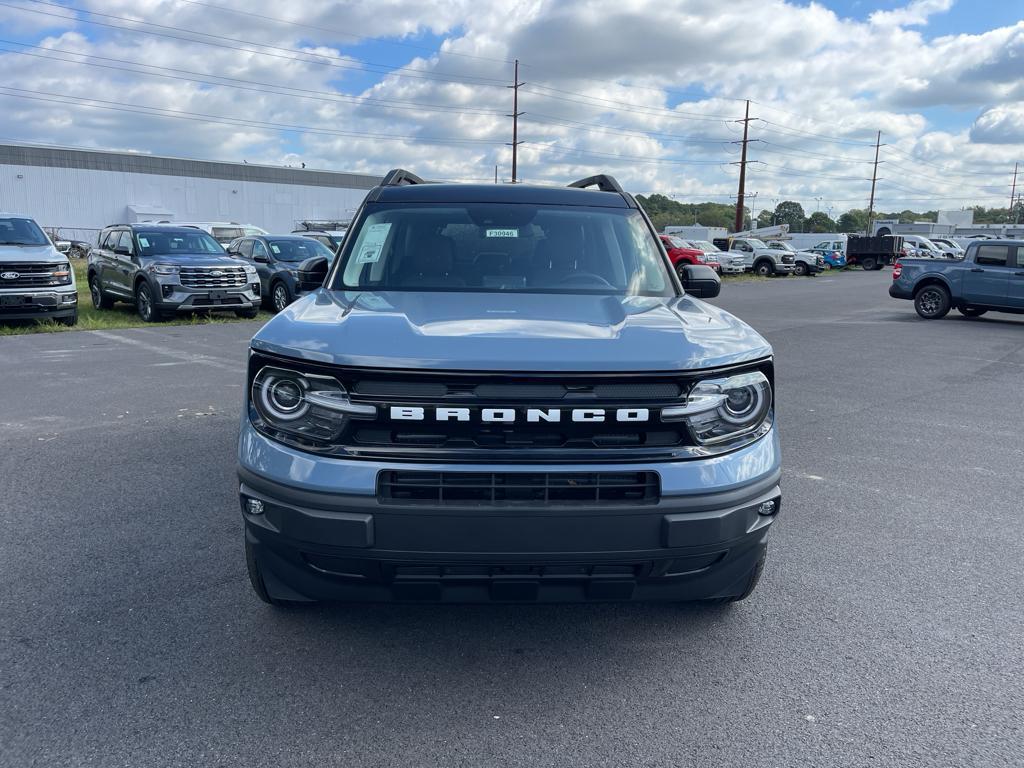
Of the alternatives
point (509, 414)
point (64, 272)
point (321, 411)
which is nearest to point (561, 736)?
point (509, 414)

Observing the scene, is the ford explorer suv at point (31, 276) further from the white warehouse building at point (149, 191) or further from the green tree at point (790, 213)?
the green tree at point (790, 213)

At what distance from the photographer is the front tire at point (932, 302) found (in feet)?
57.0

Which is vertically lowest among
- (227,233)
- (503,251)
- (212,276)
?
(212,276)

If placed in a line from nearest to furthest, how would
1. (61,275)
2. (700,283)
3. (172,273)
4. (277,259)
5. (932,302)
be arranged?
(700,283) < (61,275) < (172,273) < (277,259) < (932,302)

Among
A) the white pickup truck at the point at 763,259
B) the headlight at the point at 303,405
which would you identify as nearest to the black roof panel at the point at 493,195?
the headlight at the point at 303,405

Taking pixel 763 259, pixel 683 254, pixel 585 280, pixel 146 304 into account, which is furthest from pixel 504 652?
pixel 763 259

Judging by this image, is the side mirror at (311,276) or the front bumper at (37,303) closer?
the side mirror at (311,276)

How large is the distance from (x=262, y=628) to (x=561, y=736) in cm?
137

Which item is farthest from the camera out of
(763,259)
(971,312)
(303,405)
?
(763,259)

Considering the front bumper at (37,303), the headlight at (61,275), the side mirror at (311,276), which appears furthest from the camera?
the headlight at (61,275)

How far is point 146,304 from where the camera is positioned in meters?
14.7

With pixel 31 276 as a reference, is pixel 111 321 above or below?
below

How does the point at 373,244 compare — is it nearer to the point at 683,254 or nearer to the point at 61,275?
the point at 61,275

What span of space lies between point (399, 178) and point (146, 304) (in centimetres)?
1161
